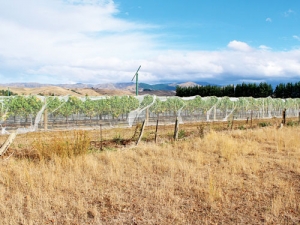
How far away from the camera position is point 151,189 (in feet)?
17.6

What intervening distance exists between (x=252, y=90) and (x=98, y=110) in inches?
2119

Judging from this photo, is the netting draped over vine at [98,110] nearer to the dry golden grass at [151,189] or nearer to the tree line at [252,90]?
the dry golden grass at [151,189]

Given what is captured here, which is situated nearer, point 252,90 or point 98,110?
point 98,110

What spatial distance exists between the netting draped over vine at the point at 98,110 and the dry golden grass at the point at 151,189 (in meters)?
9.41

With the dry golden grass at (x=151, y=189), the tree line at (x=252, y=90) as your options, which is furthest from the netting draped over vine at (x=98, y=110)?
the tree line at (x=252, y=90)

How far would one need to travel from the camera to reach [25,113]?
52.6ft

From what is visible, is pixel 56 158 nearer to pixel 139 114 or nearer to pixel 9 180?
pixel 9 180

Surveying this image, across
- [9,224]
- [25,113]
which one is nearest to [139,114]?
[25,113]

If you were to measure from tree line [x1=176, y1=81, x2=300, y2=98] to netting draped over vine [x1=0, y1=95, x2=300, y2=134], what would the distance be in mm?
39816

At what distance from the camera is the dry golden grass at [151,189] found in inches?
167

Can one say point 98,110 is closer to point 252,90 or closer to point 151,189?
point 151,189

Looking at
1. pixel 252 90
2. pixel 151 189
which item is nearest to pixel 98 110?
pixel 151 189

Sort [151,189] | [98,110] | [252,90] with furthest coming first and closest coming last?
[252,90] → [98,110] → [151,189]

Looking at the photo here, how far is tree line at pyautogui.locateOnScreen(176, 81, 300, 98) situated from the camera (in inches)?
2475
